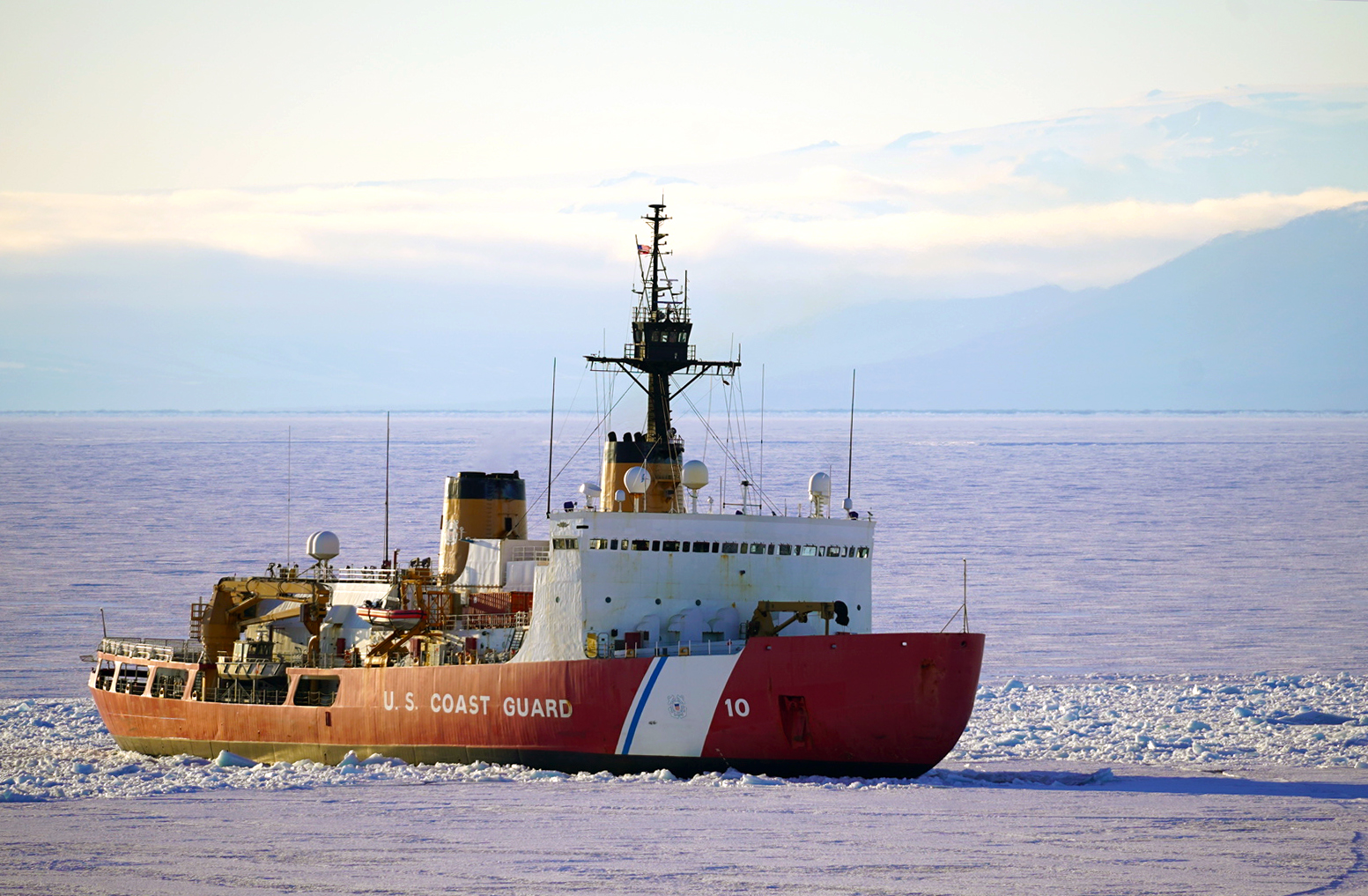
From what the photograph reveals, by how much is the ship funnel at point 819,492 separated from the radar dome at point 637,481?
3.70m

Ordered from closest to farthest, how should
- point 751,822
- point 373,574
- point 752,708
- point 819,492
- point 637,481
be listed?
point 751,822, point 752,708, point 637,481, point 819,492, point 373,574

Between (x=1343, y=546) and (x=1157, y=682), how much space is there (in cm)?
3646

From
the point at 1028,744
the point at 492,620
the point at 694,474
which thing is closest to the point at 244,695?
the point at 492,620

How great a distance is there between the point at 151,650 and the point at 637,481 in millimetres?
14799

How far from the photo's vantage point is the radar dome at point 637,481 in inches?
1180

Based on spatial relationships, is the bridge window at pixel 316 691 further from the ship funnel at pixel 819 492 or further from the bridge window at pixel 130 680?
the ship funnel at pixel 819 492

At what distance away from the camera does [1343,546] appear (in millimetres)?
70312

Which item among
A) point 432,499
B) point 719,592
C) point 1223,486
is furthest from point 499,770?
point 1223,486

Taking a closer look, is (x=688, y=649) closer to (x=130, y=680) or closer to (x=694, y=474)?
(x=694, y=474)

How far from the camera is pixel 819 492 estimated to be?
31906mm

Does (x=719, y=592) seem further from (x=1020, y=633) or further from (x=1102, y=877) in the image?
(x=1020, y=633)

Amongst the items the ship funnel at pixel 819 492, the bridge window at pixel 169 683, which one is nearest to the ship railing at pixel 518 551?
the ship funnel at pixel 819 492

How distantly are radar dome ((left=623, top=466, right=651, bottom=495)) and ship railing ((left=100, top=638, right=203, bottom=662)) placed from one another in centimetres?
1349

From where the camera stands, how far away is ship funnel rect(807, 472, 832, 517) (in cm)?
3177
